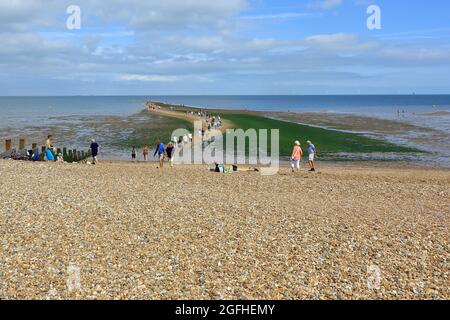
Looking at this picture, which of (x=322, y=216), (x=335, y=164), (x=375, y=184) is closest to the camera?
(x=322, y=216)

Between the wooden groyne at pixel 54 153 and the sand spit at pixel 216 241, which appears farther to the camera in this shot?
the wooden groyne at pixel 54 153

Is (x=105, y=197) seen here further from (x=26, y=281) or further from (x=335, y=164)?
(x=335, y=164)

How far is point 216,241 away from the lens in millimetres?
10680

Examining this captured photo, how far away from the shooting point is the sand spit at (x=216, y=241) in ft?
27.4

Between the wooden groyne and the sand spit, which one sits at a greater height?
the wooden groyne

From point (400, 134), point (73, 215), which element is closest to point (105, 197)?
point (73, 215)

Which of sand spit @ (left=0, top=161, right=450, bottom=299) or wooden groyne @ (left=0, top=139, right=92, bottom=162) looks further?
wooden groyne @ (left=0, top=139, right=92, bottom=162)

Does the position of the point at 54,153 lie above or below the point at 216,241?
above

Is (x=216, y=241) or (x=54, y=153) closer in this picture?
(x=216, y=241)

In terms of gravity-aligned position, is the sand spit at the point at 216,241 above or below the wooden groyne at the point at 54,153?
below

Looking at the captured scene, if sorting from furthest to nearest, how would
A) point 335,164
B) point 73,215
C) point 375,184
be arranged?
point 335,164
point 375,184
point 73,215

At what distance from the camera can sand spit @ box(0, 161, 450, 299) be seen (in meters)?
8.35
